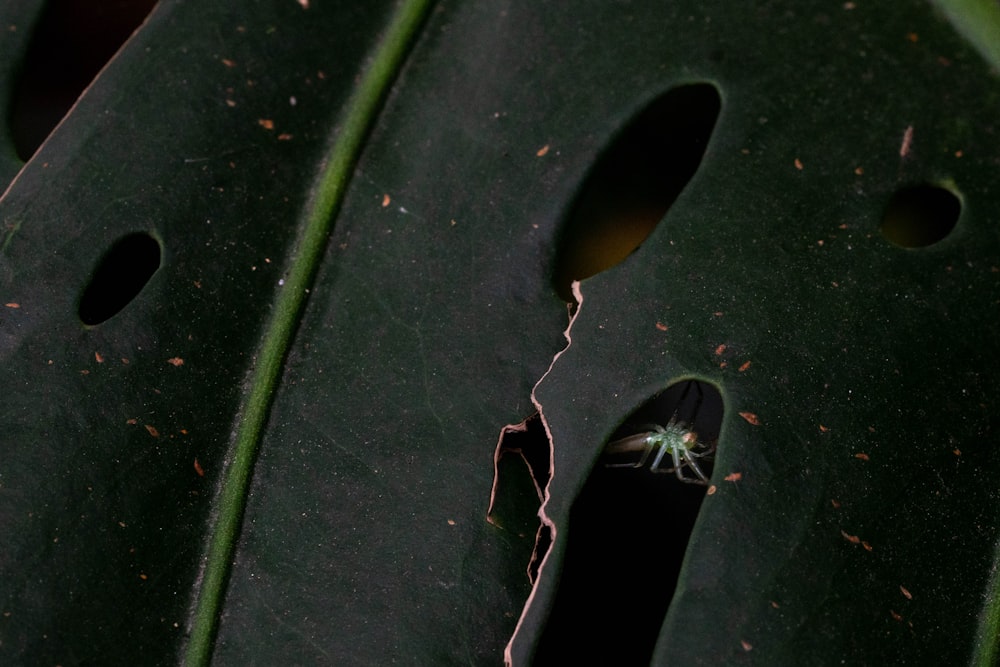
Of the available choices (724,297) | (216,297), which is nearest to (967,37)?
(724,297)

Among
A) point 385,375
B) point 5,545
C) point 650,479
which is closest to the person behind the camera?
point 5,545

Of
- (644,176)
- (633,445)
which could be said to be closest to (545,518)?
(633,445)

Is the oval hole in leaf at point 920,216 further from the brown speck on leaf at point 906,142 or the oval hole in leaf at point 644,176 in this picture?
the oval hole in leaf at point 644,176

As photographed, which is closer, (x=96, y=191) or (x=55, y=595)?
(x=55, y=595)

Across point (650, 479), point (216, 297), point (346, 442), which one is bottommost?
point (650, 479)

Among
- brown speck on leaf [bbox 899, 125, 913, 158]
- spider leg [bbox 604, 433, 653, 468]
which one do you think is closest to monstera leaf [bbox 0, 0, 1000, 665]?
brown speck on leaf [bbox 899, 125, 913, 158]

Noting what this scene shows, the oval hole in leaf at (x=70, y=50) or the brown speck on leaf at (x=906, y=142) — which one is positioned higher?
the oval hole in leaf at (x=70, y=50)

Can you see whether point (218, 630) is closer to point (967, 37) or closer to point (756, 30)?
point (756, 30)

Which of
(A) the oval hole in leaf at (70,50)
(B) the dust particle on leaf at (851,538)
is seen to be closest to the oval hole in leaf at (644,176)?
(B) the dust particle on leaf at (851,538)
